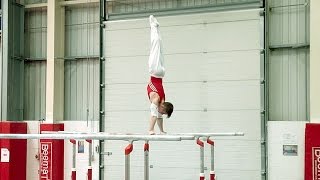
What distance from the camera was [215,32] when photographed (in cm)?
1107

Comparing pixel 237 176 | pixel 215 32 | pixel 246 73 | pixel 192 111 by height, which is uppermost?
pixel 215 32

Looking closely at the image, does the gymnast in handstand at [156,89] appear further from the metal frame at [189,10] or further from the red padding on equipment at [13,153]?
the red padding on equipment at [13,153]

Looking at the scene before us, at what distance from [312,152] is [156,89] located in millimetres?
4536

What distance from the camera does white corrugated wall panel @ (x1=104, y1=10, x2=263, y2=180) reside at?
10711mm

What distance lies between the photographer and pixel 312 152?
10031 millimetres

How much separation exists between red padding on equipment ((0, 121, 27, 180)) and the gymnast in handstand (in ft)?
20.4

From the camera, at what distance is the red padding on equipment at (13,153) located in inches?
480

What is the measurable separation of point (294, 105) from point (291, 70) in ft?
2.49

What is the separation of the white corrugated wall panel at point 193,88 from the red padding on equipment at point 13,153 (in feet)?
7.55

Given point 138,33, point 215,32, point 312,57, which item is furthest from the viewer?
point 138,33

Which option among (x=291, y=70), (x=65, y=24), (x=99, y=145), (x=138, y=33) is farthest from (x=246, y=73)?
(x=65, y=24)

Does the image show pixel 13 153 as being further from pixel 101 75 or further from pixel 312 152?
pixel 312 152

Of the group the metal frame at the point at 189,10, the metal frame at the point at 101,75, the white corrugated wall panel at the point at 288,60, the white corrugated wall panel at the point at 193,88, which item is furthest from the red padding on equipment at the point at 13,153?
the white corrugated wall panel at the point at 288,60

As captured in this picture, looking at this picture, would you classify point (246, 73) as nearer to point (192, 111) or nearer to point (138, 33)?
point (192, 111)
